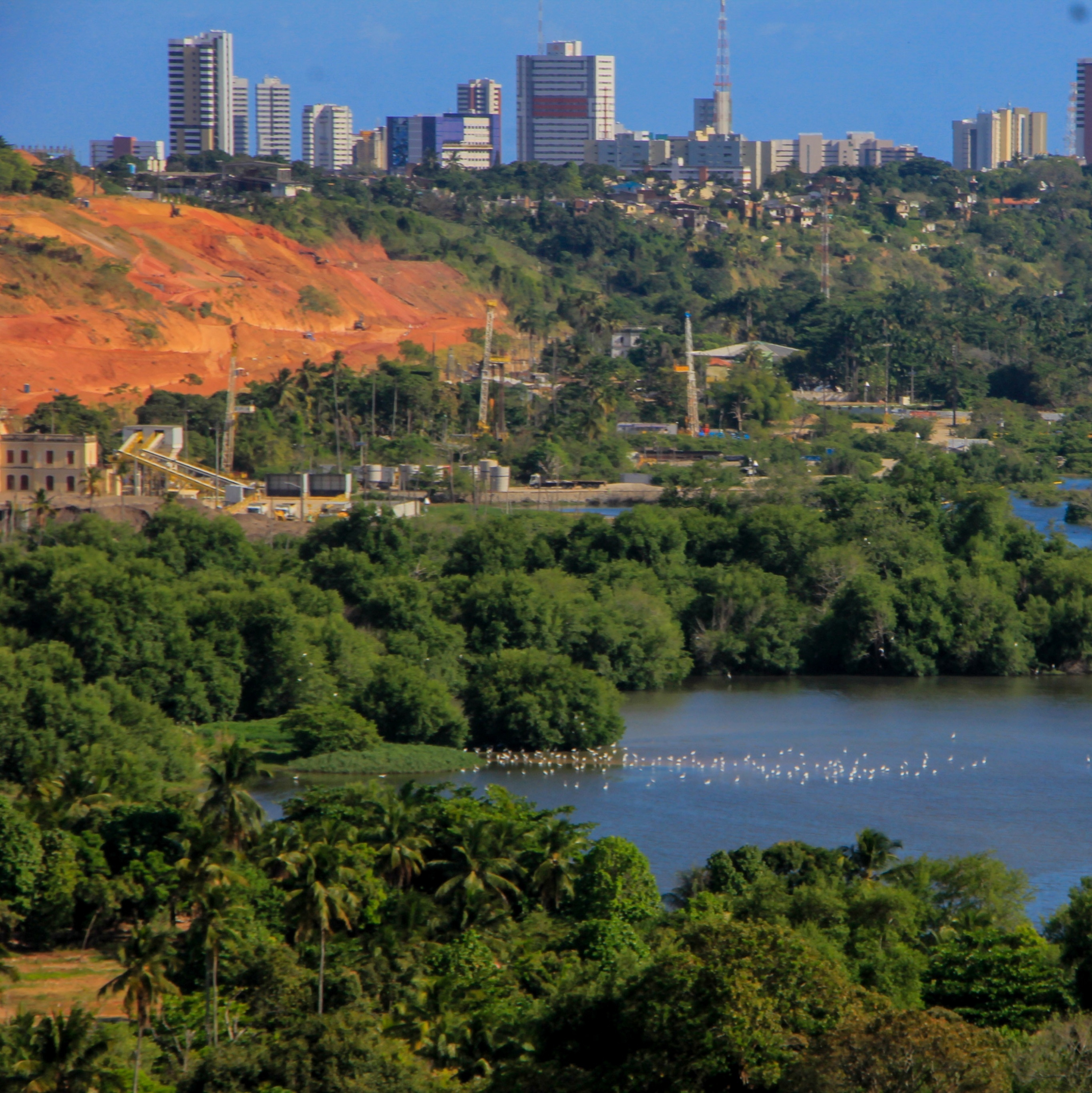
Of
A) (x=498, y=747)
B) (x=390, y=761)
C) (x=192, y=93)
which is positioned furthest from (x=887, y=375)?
(x=192, y=93)

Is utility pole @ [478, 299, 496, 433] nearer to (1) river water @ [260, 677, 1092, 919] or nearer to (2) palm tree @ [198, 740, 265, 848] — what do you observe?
(1) river water @ [260, 677, 1092, 919]

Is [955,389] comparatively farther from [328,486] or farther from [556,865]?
[556,865]

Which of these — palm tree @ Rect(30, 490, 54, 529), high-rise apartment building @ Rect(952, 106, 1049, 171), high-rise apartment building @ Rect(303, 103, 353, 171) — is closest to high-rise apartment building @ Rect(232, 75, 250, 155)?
high-rise apartment building @ Rect(303, 103, 353, 171)

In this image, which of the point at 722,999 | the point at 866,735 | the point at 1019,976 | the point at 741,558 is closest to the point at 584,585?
the point at 741,558

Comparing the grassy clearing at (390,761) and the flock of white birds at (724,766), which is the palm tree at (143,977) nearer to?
the grassy clearing at (390,761)

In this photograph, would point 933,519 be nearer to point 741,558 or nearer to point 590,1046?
point 741,558

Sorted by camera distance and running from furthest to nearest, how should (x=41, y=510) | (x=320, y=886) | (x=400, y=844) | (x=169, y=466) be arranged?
(x=169, y=466), (x=41, y=510), (x=400, y=844), (x=320, y=886)
